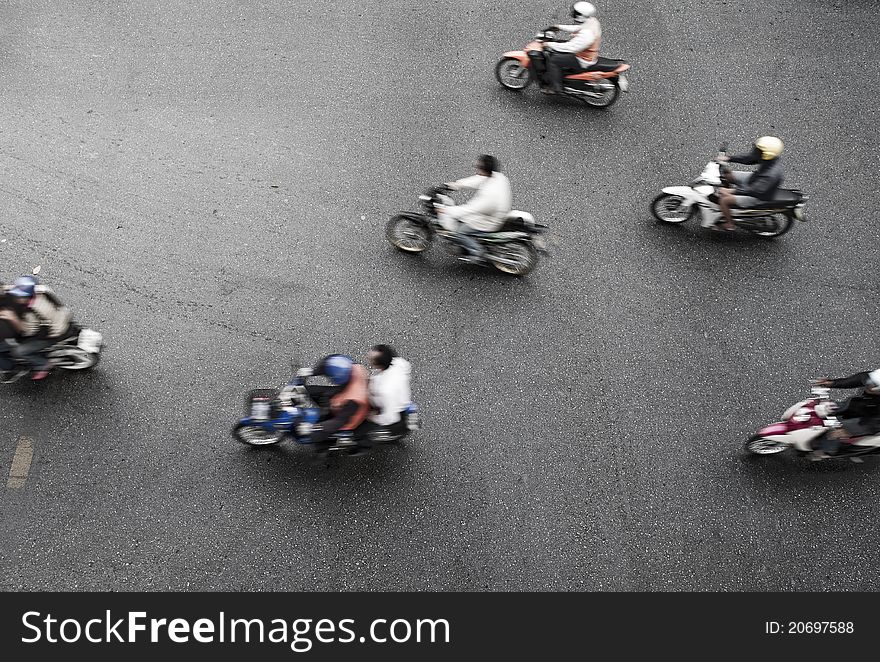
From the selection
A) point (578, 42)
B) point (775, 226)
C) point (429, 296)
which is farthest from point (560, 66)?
point (429, 296)

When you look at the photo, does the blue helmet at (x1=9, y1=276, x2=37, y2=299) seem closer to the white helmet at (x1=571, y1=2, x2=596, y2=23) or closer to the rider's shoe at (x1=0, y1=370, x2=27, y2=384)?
the rider's shoe at (x1=0, y1=370, x2=27, y2=384)

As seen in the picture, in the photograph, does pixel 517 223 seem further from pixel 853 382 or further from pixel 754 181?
pixel 853 382

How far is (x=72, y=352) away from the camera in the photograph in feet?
22.4

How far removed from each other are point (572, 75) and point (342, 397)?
235 inches

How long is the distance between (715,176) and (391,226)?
3.93 m

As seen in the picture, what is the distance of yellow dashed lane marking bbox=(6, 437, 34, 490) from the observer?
21.1 feet

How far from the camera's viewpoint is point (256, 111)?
9.33 meters

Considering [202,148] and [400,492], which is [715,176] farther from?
[202,148]

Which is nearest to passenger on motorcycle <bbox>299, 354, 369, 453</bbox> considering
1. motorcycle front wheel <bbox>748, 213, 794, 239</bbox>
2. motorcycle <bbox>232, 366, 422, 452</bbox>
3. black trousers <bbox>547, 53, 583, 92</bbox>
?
motorcycle <bbox>232, 366, 422, 452</bbox>

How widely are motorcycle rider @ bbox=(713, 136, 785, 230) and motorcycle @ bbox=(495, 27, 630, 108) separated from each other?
2.14 metres

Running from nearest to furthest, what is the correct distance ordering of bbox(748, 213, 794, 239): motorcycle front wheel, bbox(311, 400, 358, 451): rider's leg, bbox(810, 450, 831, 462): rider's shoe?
bbox(311, 400, 358, 451): rider's leg < bbox(810, 450, 831, 462): rider's shoe < bbox(748, 213, 794, 239): motorcycle front wheel

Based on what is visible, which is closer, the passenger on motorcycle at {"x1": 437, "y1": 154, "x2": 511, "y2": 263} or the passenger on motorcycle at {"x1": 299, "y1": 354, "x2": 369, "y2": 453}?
the passenger on motorcycle at {"x1": 299, "y1": 354, "x2": 369, "y2": 453}
